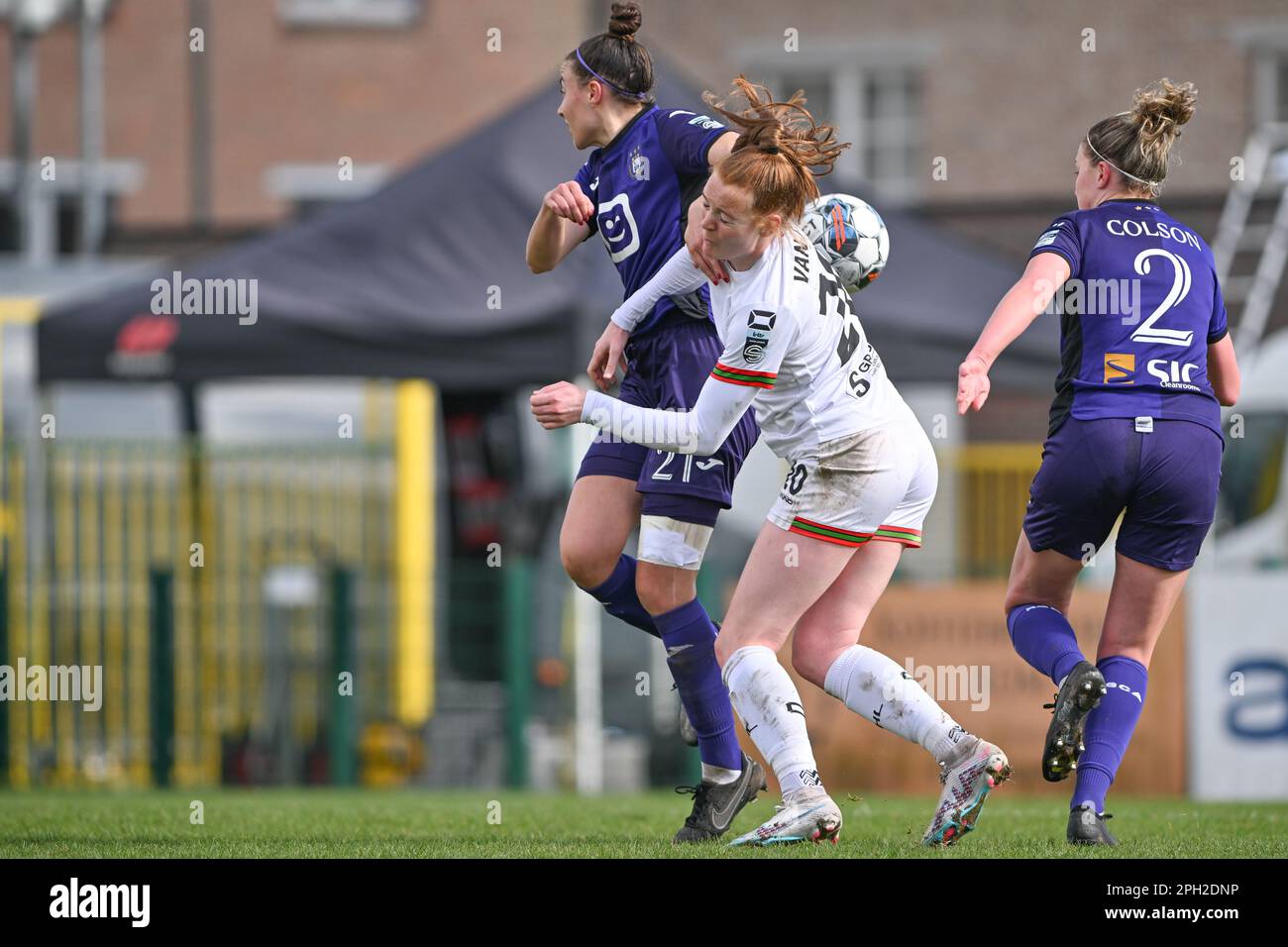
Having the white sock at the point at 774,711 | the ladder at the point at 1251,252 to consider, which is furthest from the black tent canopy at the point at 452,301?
the white sock at the point at 774,711

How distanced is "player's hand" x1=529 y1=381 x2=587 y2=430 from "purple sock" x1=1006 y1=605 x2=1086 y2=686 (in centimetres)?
151

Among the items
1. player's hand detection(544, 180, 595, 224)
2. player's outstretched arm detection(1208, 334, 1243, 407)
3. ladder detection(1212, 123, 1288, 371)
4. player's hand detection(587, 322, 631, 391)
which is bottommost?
player's outstretched arm detection(1208, 334, 1243, 407)

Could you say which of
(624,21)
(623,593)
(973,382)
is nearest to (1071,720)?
(973,382)

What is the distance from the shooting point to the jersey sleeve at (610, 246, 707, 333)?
17.3 ft

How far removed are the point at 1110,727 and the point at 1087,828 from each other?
1.01 feet

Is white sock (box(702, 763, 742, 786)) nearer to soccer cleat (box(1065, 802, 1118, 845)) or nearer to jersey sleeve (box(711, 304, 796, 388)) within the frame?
soccer cleat (box(1065, 802, 1118, 845))

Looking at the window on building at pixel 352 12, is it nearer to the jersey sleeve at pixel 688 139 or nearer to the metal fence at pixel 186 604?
the metal fence at pixel 186 604

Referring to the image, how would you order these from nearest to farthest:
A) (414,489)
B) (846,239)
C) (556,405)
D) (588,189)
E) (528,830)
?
(556,405), (846,239), (588,189), (528,830), (414,489)

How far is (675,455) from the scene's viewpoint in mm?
5367

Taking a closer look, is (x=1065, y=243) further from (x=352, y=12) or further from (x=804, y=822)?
(x=352, y=12)

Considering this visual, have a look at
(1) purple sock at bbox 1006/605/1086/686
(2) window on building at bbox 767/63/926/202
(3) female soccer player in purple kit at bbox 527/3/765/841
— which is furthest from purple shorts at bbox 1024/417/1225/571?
(2) window on building at bbox 767/63/926/202
